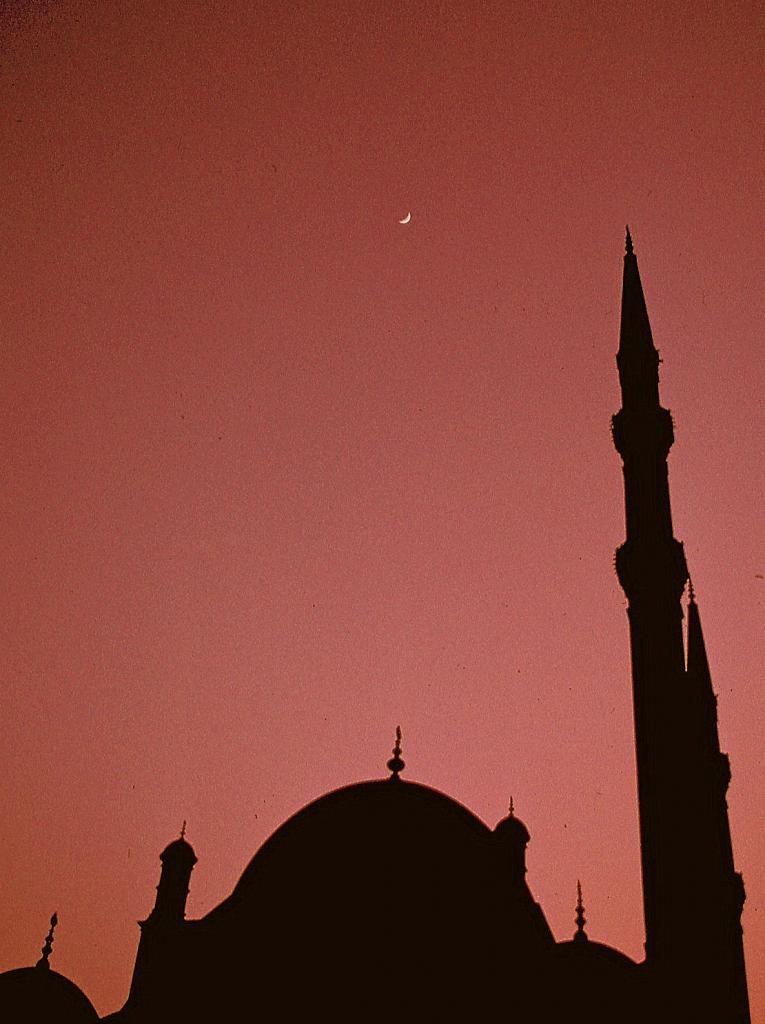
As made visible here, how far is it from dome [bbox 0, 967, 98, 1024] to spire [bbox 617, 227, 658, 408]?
752 inches

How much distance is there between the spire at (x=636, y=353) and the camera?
23094 millimetres

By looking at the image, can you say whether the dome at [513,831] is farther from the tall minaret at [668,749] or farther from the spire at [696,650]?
the spire at [696,650]

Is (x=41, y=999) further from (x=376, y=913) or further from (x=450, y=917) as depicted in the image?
→ (x=450, y=917)

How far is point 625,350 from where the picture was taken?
927 inches

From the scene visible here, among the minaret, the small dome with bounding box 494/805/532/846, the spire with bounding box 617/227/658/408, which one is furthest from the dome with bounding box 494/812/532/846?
the spire with bounding box 617/227/658/408

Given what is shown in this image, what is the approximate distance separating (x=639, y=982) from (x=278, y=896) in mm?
6624

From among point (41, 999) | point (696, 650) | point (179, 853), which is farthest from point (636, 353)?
point (41, 999)

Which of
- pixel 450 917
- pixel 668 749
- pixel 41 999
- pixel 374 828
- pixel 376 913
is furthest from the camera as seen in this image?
pixel 41 999

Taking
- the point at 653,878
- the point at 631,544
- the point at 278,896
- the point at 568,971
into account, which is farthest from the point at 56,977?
the point at 631,544

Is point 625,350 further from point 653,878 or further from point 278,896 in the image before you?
point 278,896

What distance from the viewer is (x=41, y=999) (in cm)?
2308

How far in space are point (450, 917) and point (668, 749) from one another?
200 inches

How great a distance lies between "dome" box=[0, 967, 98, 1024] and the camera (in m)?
22.6

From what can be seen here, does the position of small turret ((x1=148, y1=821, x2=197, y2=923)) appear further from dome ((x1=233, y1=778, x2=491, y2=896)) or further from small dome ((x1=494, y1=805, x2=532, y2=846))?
small dome ((x1=494, y1=805, x2=532, y2=846))
